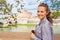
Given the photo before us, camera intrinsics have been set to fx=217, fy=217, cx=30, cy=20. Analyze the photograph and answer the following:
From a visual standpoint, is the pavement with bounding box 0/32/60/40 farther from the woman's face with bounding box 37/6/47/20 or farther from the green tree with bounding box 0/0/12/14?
the woman's face with bounding box 37/6/47/20

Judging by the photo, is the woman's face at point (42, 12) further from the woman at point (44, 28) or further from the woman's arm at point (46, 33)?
the woman's arm at point (46, 33)

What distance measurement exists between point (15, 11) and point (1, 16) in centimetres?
43

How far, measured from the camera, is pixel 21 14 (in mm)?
6230

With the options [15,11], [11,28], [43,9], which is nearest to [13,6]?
[15,11]

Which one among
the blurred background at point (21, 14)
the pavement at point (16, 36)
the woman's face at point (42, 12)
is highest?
the woman's face at point (42, 12)

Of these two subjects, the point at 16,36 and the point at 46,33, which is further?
the point at 16,36

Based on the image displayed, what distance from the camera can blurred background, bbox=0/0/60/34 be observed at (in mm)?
6137

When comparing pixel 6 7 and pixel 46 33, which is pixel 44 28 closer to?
pixel 46 33

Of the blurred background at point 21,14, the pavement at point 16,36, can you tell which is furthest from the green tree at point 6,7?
the pavement at point 16,36

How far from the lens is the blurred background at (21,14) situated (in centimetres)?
614

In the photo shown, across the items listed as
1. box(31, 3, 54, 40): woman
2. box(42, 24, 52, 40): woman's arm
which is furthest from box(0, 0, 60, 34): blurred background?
box(42, 24, 52, 40): woman's arm

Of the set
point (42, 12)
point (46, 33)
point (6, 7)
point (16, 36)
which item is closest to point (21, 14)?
point (6, 7)

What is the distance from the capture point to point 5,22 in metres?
6.25

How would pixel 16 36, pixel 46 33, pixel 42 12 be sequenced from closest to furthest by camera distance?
pixel 46 33
pixel 42 12
pixel 16 36
